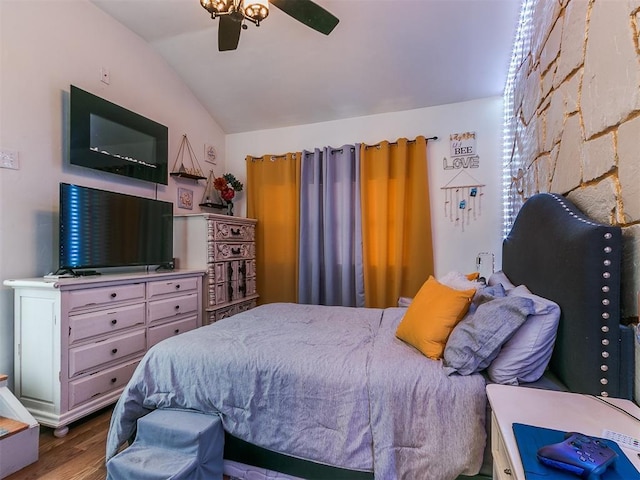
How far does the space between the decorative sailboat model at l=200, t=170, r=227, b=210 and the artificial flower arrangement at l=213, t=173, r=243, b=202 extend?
0.32 feet

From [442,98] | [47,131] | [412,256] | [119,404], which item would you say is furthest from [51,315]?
[442,98]

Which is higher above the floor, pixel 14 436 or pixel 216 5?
pixel 216 5

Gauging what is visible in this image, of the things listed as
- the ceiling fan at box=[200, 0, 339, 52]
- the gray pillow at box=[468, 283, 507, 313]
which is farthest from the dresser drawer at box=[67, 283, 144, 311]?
the gray pillow at box=[468, 283, 507, 313]

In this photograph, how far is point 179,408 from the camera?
1.51m

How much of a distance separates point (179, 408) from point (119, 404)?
31cm

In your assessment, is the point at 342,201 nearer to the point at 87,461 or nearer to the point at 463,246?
the point at 463,246

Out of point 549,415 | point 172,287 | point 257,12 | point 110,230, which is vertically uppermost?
point 257,12

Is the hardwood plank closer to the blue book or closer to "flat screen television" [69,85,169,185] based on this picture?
the blue book

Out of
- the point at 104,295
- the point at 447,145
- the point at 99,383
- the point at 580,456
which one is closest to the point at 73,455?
the point at 99,383

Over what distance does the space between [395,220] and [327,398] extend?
2372 mm

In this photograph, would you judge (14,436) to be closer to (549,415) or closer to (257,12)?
(549,415)

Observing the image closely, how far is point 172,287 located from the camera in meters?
2.66

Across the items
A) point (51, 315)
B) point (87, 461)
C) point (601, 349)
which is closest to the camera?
point (601, 349)

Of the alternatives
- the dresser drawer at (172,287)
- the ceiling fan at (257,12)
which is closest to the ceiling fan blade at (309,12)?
the ceiling fan at (257,12)
